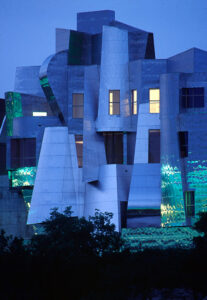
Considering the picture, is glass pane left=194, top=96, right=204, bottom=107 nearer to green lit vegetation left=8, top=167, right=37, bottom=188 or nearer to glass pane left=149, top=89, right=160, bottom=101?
glass pane left=149, top=89, right=160, bottom=101

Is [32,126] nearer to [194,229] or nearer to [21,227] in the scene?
[21,227]

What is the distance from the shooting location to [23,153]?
206 feet

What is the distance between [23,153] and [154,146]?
9861 millimetres

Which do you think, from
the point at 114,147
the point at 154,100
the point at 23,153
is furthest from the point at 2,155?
the point at 154,100

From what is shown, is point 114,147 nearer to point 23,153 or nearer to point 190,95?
point 23,153

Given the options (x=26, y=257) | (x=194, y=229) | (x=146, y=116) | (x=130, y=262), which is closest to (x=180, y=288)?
(x=130, y=262)

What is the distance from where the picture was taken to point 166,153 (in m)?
56.7

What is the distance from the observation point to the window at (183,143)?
56.9m

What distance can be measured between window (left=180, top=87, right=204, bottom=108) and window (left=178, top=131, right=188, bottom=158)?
1.80 metres

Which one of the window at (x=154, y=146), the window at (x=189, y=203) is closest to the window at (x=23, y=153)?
the window at (x=154, y=146)

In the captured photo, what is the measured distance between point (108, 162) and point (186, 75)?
821 centimetres

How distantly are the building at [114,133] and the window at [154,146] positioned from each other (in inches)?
2.5

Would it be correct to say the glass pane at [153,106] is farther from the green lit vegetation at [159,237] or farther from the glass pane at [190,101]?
the green lit vegetation at [159,237]

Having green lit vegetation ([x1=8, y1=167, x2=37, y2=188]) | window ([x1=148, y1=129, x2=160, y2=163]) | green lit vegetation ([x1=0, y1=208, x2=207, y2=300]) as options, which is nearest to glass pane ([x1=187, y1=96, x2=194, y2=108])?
window ([x1=148, y1=129, x2=160, y2=163])
